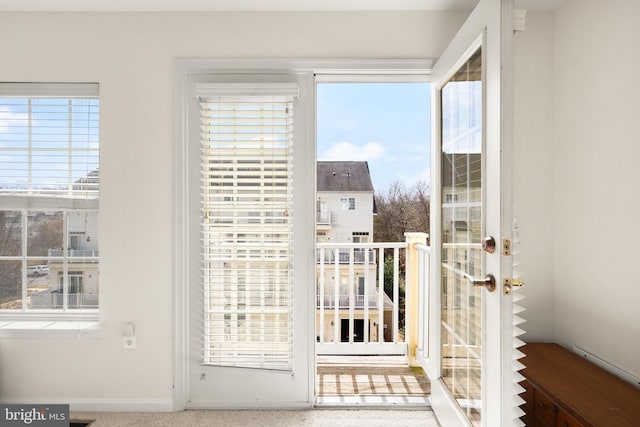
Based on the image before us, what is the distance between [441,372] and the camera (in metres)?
2.14

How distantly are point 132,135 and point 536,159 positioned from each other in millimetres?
2529

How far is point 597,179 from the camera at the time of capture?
201 cm

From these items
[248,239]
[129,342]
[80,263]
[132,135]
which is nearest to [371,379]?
[248,239]

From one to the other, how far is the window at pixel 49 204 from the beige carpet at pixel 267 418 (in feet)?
2.24

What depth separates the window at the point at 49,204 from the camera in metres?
2.43

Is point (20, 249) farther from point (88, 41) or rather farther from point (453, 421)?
point (453, 421)

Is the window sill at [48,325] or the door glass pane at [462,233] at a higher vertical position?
the door glass pane at [462,233]

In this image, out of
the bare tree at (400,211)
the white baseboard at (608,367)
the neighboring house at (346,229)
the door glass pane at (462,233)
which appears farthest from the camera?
the bare tree at (400,211)

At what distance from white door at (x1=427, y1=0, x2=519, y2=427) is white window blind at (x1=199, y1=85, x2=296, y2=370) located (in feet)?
2.98

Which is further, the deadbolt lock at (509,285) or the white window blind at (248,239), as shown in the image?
the white window blind at (248,239)

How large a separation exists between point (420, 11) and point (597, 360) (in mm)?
2209

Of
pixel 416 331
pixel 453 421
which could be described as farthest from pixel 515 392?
pixel 416 331

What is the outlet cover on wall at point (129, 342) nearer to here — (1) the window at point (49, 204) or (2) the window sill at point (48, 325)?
(2) the window sill at point (48, 325)

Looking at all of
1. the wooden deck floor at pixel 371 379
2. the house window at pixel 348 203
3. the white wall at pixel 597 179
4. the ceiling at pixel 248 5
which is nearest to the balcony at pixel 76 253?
the ceiling at pixel 248 5
